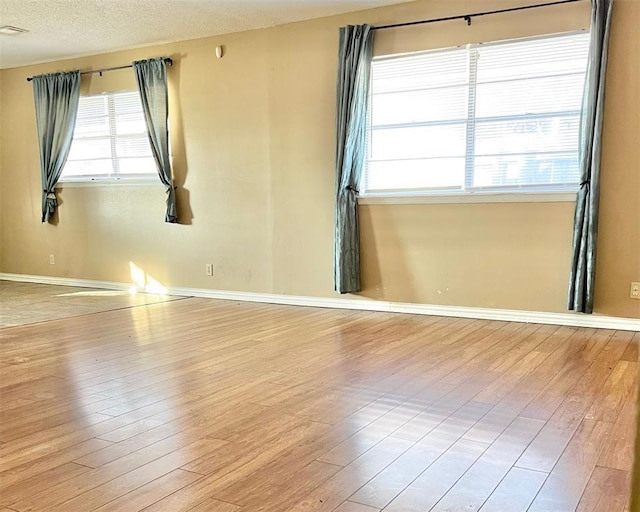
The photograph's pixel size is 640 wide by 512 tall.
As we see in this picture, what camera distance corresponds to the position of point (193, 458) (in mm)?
2113

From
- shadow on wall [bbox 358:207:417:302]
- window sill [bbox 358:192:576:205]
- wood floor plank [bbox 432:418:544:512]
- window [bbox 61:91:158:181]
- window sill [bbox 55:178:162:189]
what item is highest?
window [bbox 61:91:158:181]

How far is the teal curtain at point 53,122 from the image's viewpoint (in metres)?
6.67

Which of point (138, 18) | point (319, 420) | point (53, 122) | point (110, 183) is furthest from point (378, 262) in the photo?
point (53, 122)

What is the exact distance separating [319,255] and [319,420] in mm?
2932

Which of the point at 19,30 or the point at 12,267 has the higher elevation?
the point at 19,30

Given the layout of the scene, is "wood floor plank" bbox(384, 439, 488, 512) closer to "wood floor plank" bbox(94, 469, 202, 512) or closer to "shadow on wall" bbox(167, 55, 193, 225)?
"wood floor plank" bbox(94, 469, 202, 512)

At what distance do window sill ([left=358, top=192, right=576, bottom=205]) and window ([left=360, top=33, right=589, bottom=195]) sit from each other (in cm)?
5

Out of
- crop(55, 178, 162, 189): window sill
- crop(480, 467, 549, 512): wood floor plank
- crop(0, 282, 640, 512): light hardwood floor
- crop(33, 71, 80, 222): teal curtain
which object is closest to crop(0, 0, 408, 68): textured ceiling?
crop(33, 71, 80, 222): teal curtain

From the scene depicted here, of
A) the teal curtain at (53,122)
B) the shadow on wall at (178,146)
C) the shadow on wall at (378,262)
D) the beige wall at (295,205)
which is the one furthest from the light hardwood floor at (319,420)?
the teal curtain at (53,122)

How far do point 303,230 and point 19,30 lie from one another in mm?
3399

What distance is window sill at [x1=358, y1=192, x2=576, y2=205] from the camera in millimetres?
4340

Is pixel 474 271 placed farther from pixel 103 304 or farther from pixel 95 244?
pixel 95 244

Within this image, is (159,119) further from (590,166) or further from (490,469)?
(490,469)

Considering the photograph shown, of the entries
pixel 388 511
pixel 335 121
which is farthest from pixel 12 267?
pixel 388 511
